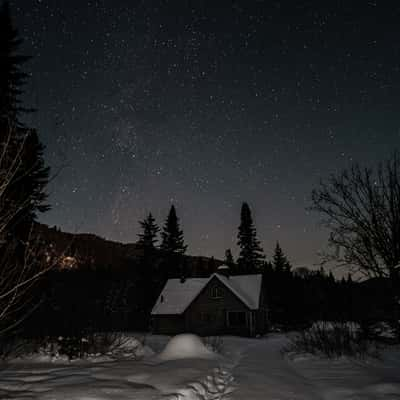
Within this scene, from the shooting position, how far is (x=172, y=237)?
4916 centimetres

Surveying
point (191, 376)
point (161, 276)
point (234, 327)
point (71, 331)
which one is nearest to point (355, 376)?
point (191, 376)

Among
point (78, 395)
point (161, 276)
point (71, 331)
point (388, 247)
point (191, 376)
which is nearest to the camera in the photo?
point (78, 395)

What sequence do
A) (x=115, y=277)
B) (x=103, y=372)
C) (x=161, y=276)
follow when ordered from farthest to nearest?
(x=115, y=277)
(x=161, y=276)
(x=103, y=372)

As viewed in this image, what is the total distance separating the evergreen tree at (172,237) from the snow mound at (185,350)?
3262 centimetres

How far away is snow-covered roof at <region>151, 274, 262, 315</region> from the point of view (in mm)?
34969

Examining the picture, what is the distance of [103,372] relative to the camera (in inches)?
401

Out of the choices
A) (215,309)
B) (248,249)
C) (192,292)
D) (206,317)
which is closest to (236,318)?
(215,309)

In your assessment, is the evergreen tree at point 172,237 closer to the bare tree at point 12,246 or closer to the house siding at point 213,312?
the house siding at point 213,312

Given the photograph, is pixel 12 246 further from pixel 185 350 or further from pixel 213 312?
pixel 213 312

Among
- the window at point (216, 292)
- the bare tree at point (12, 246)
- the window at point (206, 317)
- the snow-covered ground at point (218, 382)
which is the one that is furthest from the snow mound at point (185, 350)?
the window at point (206, 317)

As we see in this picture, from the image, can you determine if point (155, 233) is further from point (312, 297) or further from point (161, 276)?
point (312, 297)

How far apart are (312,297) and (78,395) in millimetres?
44539

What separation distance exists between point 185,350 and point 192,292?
75.8 ft

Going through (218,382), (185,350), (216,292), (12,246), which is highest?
(216,292)
